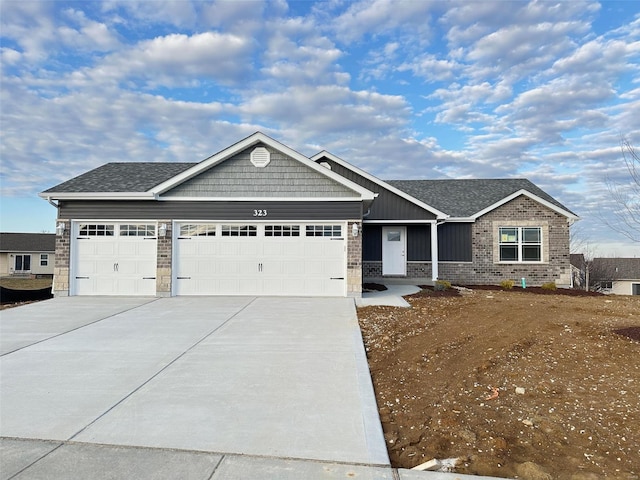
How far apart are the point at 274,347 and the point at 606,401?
15.4 feet

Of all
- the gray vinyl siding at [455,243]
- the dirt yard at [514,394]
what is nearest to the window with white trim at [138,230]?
the dirt yard at [514,394]

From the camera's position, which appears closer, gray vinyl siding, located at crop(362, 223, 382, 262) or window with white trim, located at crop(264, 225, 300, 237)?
window with white trim, located at crop(264, 225, 300, 237)

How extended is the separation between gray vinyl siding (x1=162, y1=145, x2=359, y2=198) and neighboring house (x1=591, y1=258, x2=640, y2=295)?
2864 cm

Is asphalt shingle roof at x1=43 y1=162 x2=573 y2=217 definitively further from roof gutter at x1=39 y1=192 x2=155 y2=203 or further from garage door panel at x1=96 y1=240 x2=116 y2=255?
garage door panel at x1=96 y1=240 x2=116 y2=255

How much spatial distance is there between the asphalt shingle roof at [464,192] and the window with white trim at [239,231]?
9141mm

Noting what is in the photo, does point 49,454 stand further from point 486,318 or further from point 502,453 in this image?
point 486,318

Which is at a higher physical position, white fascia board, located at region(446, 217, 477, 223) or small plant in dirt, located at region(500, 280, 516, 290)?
white fascia board, located at region(446, 217, 477, 223)

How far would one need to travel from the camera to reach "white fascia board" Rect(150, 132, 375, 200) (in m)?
12.6

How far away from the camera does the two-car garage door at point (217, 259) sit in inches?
500

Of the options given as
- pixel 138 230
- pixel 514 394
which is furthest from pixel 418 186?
pixel 514 394

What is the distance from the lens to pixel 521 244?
57.4 feet

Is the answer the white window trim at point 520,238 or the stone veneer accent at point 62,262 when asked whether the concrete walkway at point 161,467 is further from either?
the white window trim at point 520,238

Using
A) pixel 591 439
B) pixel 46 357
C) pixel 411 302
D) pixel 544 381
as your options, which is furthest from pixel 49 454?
pixel 411 302

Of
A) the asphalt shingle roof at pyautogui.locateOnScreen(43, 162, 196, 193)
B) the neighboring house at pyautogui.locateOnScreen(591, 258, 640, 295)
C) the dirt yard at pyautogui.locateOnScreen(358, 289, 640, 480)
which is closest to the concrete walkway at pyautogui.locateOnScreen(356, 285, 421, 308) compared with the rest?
the dirt yard at pyautogui.locateOnScreen(358, 289, 640, 480)
